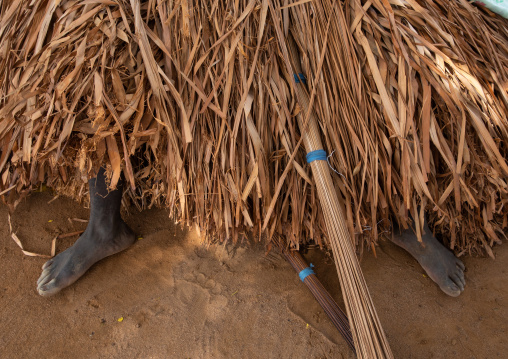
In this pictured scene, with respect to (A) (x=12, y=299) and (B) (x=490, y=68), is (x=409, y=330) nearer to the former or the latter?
(B) (x=490, y=68)

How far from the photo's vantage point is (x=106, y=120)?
119 cm

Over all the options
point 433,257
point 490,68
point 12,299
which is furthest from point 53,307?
point 490,68

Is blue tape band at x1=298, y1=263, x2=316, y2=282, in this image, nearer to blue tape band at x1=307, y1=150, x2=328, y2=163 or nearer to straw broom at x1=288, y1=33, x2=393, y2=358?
straw broom at x1=288, y1=33, x2=393, y2=358

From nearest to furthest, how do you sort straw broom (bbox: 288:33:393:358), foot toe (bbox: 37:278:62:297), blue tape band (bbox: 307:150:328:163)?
straw broom (bbox: 288:33:393:358) < blue tape band (bbox: 307:150:328:163) < foot toe (bbox: 37:278:62:297)

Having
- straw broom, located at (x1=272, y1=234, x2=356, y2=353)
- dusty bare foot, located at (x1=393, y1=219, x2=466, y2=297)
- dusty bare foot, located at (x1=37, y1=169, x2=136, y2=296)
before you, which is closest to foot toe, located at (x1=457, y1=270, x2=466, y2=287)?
dusty bare foot, located at (x1=393, y1=219, x2=466, y2=297)

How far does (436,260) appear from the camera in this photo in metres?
1.47

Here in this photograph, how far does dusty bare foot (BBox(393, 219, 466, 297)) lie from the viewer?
56.5 inches

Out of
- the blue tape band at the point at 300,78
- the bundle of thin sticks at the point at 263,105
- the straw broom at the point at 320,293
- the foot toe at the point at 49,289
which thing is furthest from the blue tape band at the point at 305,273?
the foot toe at the point at 49,289

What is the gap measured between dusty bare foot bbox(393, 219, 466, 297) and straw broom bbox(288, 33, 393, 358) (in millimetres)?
460

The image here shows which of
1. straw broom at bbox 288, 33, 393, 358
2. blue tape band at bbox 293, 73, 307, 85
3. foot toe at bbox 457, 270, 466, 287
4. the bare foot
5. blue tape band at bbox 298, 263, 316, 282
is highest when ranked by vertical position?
blue tape band at bbox 293, 73, 307, 85

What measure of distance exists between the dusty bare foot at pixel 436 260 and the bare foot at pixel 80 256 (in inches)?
44.6

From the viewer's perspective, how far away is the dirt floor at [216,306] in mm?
1295

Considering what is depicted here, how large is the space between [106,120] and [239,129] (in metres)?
0.42

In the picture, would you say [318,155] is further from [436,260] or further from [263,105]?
[436,260]
